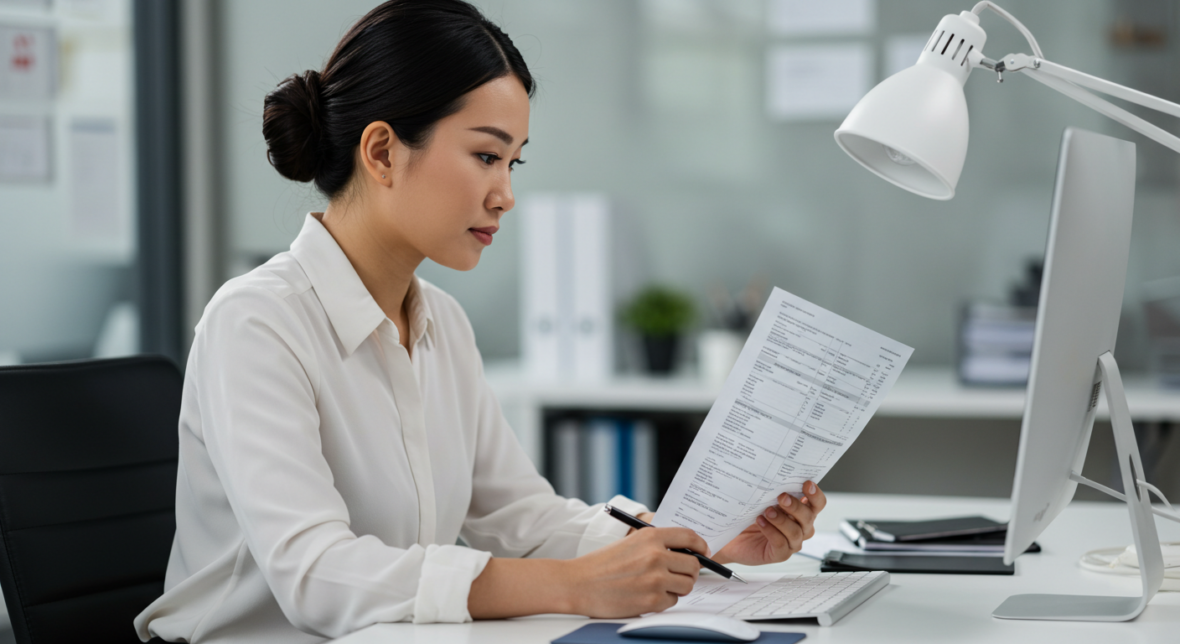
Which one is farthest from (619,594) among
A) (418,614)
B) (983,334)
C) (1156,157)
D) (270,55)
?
(270,55)

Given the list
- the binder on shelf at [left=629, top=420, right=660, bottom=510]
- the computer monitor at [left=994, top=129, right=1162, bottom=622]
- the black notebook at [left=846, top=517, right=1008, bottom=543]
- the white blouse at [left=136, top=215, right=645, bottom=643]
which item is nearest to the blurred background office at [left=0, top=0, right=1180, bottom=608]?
the binder on shelf at [left=629, top=420, right=660, bottom=510]

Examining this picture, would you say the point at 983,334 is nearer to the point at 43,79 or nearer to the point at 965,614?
the point at 965,614

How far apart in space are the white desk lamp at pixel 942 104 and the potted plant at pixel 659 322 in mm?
1609

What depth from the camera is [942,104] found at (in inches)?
38.9

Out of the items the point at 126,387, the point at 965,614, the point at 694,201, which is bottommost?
the point at 965,614

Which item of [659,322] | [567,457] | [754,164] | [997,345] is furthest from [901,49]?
[567,457]

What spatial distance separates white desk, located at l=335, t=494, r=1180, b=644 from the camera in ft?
3.04

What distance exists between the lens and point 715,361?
2658 mm

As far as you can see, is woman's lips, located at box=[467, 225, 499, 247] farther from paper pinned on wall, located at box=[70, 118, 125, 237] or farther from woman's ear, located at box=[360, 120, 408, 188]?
→ paper pinned on wall, located at box=[70, 118, 125, 237]

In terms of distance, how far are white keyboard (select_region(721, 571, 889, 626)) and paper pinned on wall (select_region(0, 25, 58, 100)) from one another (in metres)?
2.19

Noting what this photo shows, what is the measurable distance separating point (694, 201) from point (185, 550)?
78.2 inches

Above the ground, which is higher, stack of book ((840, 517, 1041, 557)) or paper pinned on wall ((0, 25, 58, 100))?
paper pinned on wall ((0, 25, 58, 100))

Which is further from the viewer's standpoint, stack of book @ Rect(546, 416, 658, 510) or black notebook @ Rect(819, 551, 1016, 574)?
stack of book @ Rect(546, 416, 658, 510)

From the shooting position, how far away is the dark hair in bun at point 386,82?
1191mm
